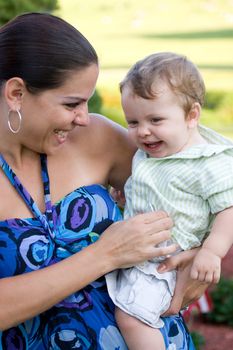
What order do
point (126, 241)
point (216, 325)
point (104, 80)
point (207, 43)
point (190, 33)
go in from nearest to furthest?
1. point (126, 241)
2. point (216, 325)
3. point (104, 80)
4. point (207, 43)
5. point (190, 33)

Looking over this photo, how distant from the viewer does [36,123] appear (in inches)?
138

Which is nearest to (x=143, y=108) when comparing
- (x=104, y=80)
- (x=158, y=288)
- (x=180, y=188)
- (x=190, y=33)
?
(x=180, y=188)

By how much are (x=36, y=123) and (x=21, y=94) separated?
115 millimetres

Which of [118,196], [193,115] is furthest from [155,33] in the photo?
[193,115]

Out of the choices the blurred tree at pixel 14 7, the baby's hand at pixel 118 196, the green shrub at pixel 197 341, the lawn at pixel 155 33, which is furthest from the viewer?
the lawn at pixel 155 33

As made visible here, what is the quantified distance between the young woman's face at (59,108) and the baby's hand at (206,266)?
618 millimetres

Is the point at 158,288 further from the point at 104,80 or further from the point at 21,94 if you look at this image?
the point at 104,80

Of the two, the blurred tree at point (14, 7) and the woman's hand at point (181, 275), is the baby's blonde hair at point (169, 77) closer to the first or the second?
the woman's hand at point (181, 275)

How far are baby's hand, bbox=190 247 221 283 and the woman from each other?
0.11 m

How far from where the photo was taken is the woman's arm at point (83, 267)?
3.40 metres

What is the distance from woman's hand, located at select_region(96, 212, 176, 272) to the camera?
347 cm

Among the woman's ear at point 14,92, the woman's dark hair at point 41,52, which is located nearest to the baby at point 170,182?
the woman's dark hair at point 41,52

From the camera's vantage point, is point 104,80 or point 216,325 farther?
point 104,80

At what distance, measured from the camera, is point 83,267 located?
11.2ft
